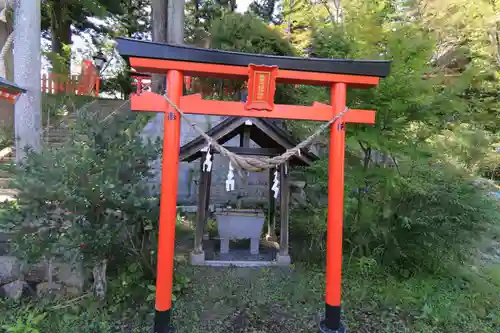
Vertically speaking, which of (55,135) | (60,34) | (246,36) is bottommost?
(55,135)

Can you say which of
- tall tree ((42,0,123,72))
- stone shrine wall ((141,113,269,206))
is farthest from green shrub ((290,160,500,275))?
tall tree ((42,0,123,72))

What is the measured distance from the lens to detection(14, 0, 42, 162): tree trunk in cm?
554

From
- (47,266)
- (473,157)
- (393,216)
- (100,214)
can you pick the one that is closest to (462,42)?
(473,157)

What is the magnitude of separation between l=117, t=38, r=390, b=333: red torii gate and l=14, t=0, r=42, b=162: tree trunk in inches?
151

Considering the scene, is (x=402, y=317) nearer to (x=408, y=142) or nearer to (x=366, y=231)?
(x=366, y=231)

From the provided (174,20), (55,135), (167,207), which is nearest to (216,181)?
(55,135)

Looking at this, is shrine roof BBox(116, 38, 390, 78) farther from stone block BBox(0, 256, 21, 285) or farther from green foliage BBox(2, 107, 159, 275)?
stone block BBox(0, 256, 21, 285)

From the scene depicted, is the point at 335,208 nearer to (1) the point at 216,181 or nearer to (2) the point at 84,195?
(2) the point at 84,195

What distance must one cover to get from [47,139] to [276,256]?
25.1 feet

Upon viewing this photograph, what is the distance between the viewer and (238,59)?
10.5ft

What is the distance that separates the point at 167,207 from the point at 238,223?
2.39 m

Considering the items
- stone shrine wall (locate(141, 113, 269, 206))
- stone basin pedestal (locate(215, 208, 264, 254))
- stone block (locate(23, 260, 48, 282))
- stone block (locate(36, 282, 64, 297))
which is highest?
stone shrine wall (locate(141, 113, 269, 206))

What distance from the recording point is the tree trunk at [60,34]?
12.1m

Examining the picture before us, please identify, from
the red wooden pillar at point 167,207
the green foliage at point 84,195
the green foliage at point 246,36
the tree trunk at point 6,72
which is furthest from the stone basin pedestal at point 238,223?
the tree trunk at point 6,72
